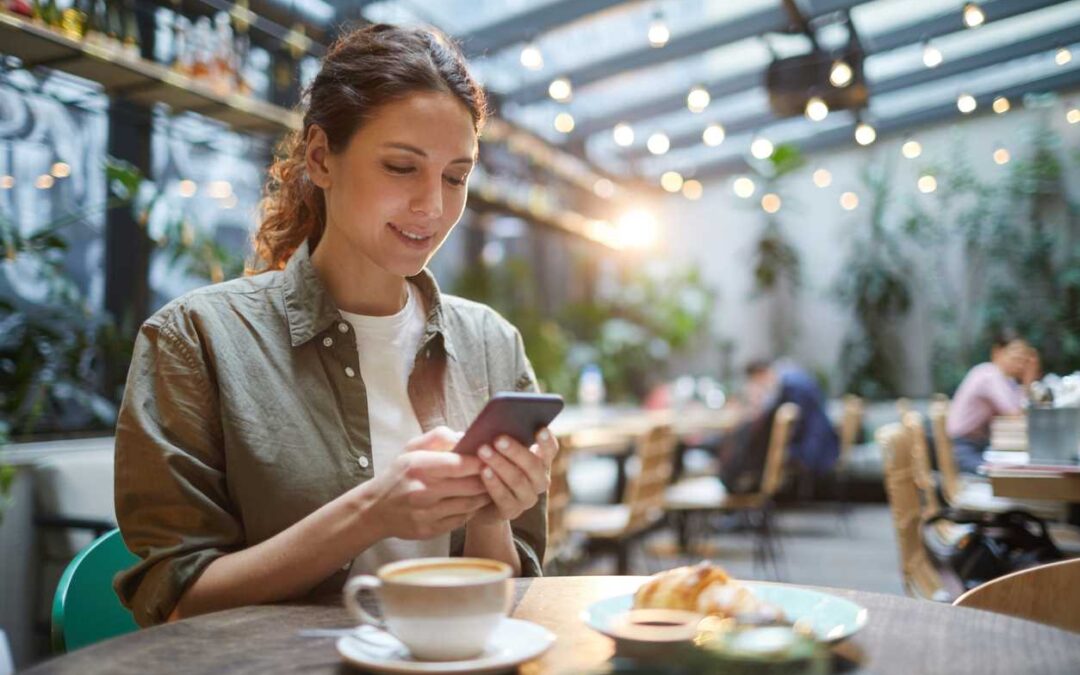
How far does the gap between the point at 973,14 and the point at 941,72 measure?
120 inches

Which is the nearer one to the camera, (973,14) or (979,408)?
(979,408)

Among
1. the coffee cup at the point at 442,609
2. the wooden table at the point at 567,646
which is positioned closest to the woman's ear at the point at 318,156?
the wooden table at the point at 567,646

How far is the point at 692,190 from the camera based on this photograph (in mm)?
10539

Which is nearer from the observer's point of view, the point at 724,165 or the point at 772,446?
the point at 772,446

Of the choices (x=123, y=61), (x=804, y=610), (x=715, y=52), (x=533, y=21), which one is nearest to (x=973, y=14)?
(x=715, y=52)

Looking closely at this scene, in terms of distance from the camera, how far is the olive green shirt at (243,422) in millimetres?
993

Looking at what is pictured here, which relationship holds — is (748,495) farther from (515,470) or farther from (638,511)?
(515,470)

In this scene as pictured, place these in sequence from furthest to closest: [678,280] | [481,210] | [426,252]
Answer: [678,280]
[481,210]
[426,252]

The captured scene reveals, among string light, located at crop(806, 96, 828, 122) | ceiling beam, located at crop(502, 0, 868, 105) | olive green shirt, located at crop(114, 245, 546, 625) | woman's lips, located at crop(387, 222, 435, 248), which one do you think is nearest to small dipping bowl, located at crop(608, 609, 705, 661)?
olive green shirt, located at crop(114, 245, 546, 625)

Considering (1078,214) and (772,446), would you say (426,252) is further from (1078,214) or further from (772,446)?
(1078,214)

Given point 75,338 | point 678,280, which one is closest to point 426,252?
point 75,338

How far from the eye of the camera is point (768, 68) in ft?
20.2

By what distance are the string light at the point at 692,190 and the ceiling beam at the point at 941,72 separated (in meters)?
0.45

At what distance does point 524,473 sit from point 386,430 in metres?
0.38
